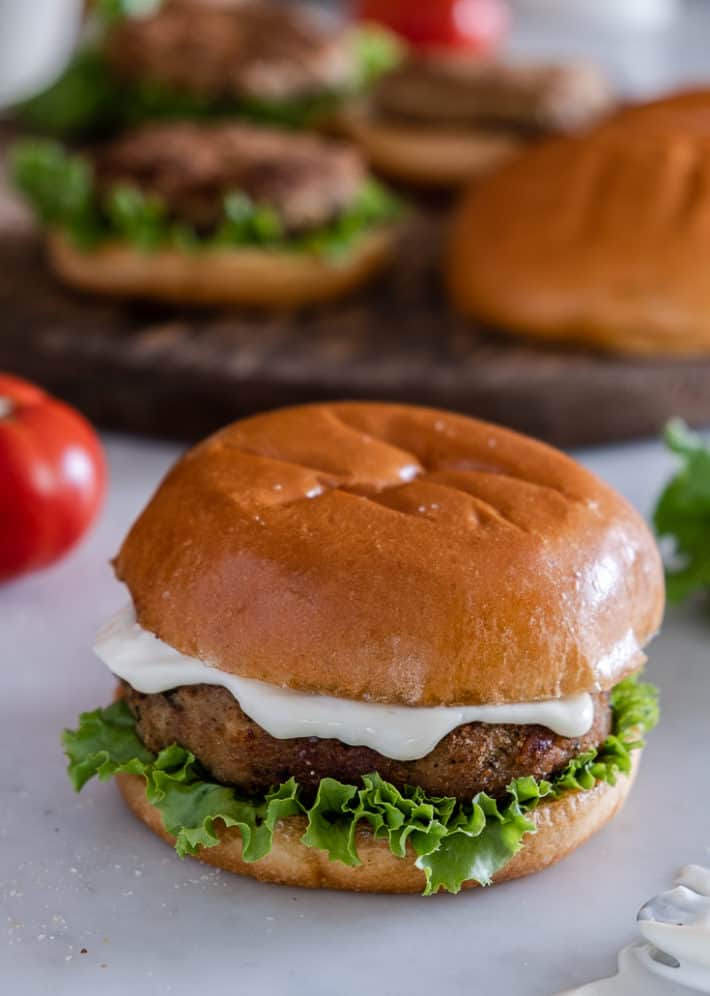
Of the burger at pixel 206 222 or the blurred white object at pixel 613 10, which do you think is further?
the blurred white object at pixel 613 10

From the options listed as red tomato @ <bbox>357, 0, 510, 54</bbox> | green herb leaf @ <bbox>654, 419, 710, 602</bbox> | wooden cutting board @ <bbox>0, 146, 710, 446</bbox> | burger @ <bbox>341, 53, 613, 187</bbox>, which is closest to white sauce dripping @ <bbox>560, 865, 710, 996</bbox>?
green herb leaf @ <bbox>654, 419, 710, 602</bbox>

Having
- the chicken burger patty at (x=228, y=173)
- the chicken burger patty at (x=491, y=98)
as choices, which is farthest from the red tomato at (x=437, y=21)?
the chicken burger patty at (x=228, y=173)

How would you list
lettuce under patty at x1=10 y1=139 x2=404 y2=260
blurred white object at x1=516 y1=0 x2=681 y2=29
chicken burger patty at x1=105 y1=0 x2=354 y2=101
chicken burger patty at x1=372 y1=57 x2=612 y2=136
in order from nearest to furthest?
lettuce under patty at x1=10 y1=139 x2=404 y2=260 < chicken burger patty at x1=372 y1=57 x2=612 y2=136 < chicken burger patty at x1=105 y1=0 x2=354 y2=101 < blurred white object at x1=516 y1=0 x2=681 y2=29

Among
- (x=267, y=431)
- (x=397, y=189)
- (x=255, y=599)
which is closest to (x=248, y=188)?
(x=397, y=189)

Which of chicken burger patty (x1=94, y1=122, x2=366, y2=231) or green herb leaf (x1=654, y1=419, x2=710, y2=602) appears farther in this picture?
chicken burger patty (x1=94, y1=122, x2=366, y2=231)

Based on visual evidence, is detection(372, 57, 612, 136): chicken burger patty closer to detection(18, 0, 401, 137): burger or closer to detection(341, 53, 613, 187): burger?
detection(341, 53, 613, 187): burger

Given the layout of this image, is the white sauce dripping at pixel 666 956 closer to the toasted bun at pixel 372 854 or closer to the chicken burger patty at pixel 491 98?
the toasted bun at pixel 372 854
